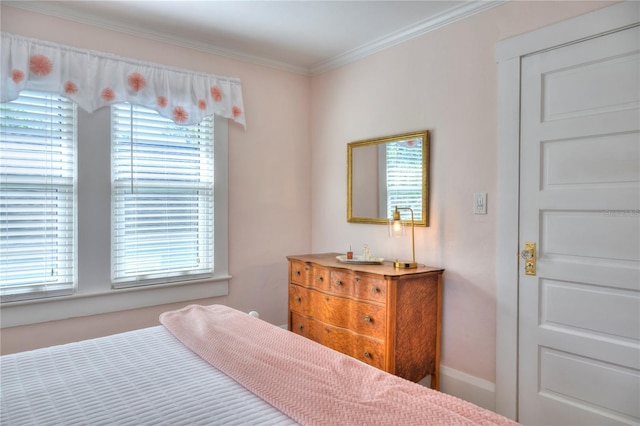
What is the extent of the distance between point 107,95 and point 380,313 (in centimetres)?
234

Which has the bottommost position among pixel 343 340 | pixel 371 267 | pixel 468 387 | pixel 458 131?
pixel 468 387

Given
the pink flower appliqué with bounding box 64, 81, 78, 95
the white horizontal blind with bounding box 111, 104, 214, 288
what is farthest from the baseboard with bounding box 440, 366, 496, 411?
the pink flower appliqué with bounding box 64, 81, 78, 95

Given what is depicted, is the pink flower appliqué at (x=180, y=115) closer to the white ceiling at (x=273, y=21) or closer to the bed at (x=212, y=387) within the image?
the white ceiling at (x=273, y=21)

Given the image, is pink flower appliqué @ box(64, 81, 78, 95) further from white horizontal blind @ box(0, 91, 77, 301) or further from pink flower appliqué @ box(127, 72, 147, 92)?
pink flower appliqué @ box(127, 72, 147, 92)

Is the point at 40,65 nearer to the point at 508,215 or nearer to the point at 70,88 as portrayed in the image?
the point at 70,88

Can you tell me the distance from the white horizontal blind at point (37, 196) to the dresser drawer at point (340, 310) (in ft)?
5.19

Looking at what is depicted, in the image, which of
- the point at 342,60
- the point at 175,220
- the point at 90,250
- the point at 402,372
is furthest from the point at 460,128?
the point at 90,250

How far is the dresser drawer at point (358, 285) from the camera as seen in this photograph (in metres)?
2.55

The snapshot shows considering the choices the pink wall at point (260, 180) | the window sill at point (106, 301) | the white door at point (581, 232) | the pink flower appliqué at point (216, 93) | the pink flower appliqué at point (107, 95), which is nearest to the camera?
the white door at point (581, 232)

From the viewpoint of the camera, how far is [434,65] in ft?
9.49

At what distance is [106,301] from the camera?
2.93 metres

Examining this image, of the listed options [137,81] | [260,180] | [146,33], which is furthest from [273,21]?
[260,180]

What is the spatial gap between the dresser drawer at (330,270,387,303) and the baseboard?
0.76m

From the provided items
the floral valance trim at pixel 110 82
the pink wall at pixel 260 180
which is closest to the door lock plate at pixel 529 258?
the pink wall at pixel 260 180
